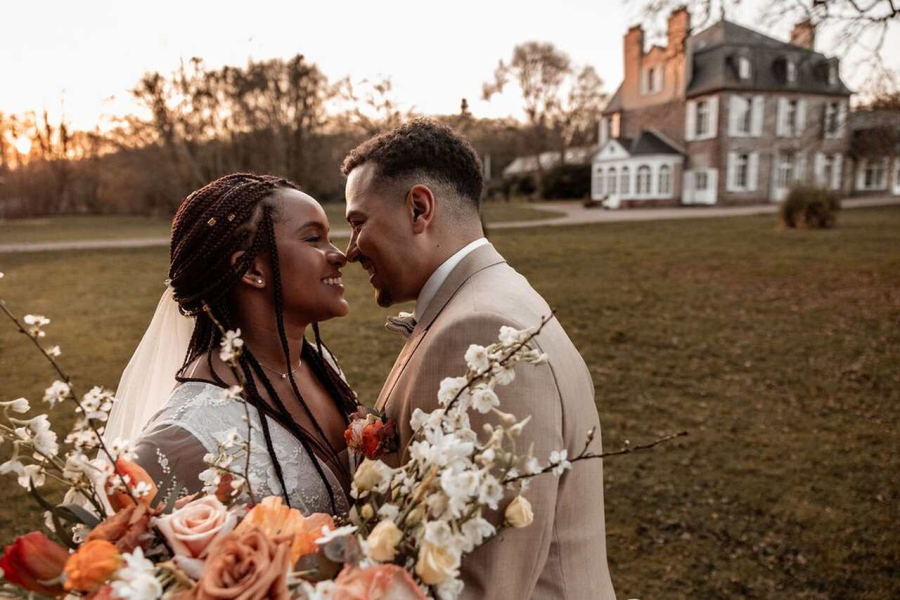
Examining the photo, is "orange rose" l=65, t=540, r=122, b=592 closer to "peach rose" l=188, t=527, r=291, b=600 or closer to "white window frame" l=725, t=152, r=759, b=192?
"peach rose" l=188, t=527, r=291, b=600

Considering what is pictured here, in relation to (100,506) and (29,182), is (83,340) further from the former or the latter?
(29,182)

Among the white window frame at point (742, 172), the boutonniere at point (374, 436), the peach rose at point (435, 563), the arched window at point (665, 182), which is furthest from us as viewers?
the arched window at point (665, 182)

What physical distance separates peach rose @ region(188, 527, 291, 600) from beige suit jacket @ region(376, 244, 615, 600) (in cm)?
65

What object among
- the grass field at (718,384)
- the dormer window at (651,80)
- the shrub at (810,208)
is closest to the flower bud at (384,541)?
the grass field at (718,384)

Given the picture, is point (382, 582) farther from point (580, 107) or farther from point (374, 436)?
point (580, 107)

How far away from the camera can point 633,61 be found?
47.2 m

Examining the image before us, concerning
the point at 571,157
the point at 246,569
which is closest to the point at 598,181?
the point at 571,157

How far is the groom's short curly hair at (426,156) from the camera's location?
2549mm

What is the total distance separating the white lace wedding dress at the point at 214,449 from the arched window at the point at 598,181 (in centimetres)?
4661

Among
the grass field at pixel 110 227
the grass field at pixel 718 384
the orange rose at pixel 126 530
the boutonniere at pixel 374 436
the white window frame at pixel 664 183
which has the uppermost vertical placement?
the white window frame at pixel 664 183

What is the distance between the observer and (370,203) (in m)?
2.60

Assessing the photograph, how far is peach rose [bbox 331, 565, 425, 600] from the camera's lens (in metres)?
1.12

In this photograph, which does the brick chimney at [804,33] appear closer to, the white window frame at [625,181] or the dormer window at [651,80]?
the white window frame at [625,181]

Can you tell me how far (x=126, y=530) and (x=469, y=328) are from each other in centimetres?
99
